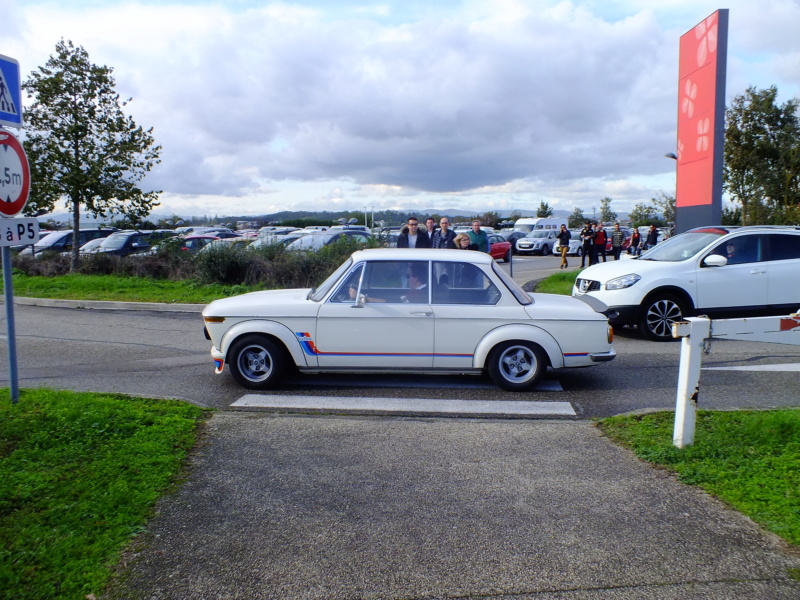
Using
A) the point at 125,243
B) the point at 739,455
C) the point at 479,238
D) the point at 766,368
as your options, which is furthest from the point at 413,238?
the point at 125,243

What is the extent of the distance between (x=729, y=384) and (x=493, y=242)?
83.0 ft

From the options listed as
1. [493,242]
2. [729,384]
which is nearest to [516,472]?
[729,384]

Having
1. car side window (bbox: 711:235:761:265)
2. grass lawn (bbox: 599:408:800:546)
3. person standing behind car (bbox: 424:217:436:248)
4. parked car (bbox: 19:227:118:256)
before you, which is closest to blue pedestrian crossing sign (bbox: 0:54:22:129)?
grass lawn (bbox: 599:408:800:546)

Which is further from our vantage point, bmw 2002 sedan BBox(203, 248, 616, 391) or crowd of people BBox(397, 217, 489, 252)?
crowd of people BBox(397, 217, 489, 252)

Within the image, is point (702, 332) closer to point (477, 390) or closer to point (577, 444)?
point (577, 444)

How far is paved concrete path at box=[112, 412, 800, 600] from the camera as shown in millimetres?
3287

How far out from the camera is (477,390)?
24.2 feet

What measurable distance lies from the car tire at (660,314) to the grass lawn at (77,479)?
699cm

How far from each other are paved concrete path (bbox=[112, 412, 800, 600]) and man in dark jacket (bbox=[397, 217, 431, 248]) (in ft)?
21.2

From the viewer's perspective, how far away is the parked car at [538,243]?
128 feet

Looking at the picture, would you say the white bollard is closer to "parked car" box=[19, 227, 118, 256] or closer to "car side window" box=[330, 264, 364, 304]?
"car side window" box=[330, 264, 364, 304]

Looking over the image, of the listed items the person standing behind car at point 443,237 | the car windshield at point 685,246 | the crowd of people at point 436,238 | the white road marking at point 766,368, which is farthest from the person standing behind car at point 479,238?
the white road marking at point 766,368

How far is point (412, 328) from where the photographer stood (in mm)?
7152

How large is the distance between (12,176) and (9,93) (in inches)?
28.3
